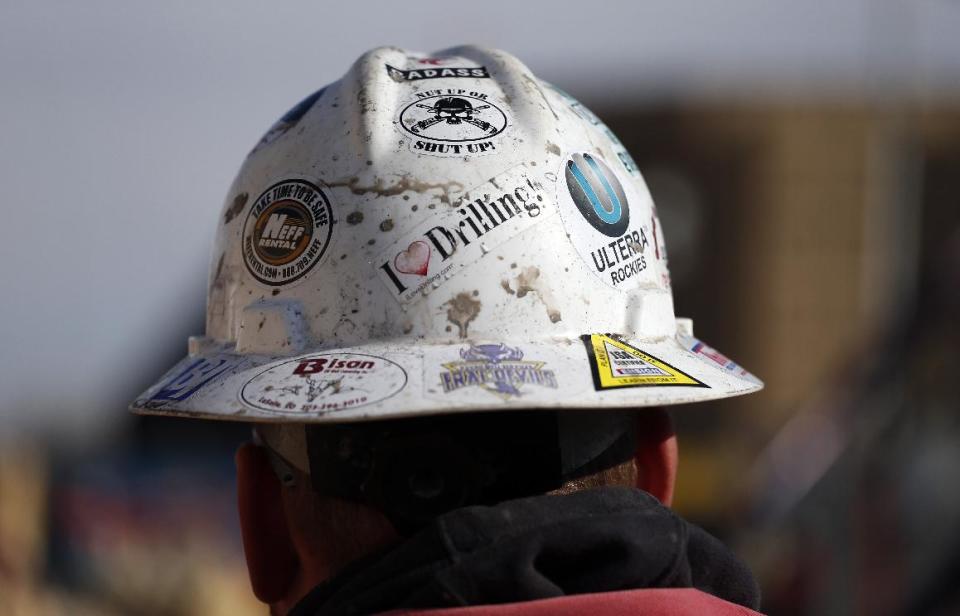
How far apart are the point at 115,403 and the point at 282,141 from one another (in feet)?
53.0

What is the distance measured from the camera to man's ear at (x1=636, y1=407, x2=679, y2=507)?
2.29 meters

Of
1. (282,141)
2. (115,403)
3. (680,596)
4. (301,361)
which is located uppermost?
(282,141)

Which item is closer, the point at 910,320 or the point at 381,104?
the point at 381,104

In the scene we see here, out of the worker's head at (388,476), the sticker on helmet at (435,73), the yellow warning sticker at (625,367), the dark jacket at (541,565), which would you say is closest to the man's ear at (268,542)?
the worker's head at (388,476)

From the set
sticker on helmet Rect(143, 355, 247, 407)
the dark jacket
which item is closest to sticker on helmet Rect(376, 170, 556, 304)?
sticker on helmet Rect(143, 355, 247, 407)

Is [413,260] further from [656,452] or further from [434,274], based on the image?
[656,452]

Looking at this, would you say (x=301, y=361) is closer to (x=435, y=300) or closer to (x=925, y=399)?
(x=435, y=300)

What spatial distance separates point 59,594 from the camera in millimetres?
7441

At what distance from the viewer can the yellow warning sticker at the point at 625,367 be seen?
212 centimetres

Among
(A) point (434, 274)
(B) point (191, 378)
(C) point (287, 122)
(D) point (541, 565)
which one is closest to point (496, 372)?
(A) point (434, 274)

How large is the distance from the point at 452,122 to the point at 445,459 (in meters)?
0.70

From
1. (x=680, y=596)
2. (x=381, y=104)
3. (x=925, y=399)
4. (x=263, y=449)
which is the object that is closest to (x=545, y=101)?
(x=381, y=104)

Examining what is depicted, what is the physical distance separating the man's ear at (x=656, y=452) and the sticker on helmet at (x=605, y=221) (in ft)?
0.89

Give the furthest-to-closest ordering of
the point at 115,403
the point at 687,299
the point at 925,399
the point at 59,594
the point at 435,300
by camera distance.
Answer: the point at 115,403 → the point at 687,299 → the point at 925,399 → the point at 59,594 → the point at 435,300
